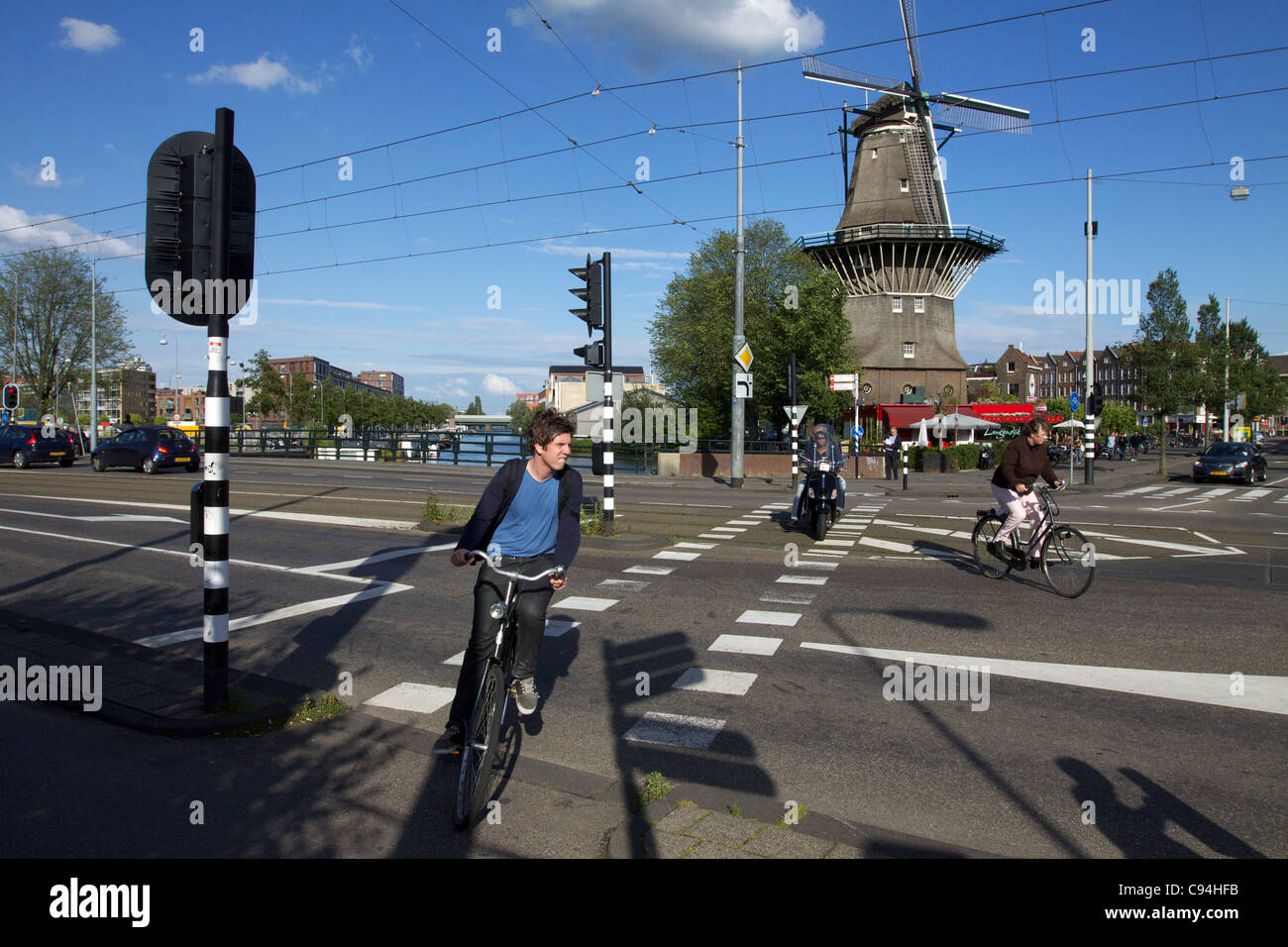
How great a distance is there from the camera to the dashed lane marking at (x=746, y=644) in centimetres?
666

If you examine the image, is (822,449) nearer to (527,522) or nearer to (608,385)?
(608,385)

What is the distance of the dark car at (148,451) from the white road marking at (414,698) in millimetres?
25813

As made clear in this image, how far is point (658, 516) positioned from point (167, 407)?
638 ft

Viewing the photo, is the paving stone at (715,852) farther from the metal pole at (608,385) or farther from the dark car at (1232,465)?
the dark car at (1232,465)

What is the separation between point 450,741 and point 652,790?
1.09 meters

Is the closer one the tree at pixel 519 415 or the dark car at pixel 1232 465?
the dark car at pixel 1232 465

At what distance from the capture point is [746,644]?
22.5ft

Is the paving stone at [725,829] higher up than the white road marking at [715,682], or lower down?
higher up

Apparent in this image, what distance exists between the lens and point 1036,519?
9.15m

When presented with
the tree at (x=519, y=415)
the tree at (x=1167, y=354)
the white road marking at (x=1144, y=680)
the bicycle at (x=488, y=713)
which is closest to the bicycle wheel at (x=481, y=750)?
the bicycle at (x=488, y=713)

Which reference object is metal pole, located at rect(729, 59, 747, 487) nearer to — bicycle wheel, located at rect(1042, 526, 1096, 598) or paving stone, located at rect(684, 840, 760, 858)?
bicycle wheel, located at rect(1042, 526, 1096, 598)

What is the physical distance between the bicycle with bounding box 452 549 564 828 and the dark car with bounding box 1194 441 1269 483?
1291 inches

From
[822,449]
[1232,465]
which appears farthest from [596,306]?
[1232,465]
